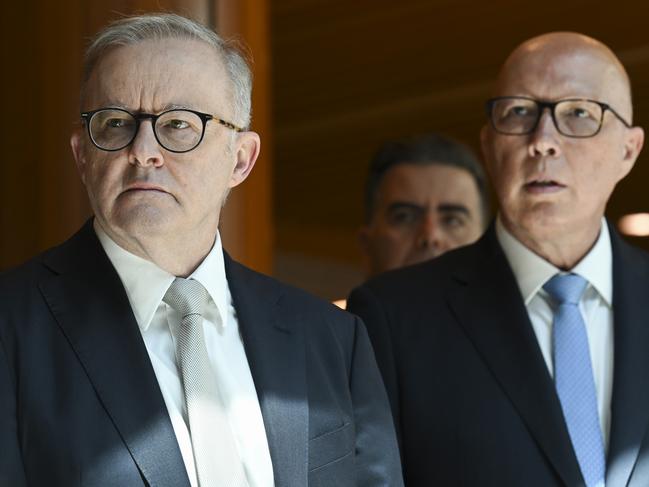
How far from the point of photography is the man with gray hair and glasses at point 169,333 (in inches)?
93.8

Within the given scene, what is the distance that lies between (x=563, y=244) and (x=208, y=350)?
0.99m

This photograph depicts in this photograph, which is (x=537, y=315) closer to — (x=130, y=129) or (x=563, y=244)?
(x=563, y=244)

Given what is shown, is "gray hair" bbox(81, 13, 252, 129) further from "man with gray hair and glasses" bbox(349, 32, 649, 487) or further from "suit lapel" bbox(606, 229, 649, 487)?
"suit lapel" bbox(606, 229, 649, 487)

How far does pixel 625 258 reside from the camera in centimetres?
326

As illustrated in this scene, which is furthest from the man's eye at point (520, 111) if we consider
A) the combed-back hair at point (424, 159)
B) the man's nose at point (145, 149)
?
the combed-back hair at point (424, 159)

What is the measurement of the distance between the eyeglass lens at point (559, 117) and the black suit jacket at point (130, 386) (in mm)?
679

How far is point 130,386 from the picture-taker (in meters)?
2.43

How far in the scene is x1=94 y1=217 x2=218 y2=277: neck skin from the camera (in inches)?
103

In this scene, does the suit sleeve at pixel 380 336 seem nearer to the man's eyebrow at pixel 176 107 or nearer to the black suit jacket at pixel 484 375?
the black suit jacket at pixel 484 375

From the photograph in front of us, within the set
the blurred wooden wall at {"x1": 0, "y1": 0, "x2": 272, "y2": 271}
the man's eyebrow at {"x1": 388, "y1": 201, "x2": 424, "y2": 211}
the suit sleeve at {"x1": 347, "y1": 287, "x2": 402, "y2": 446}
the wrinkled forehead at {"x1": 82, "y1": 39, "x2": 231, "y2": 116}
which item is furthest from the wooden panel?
the wrinkled forehead at {"x1": 82, "y1": 39, "x2": 231, "y2": 116}

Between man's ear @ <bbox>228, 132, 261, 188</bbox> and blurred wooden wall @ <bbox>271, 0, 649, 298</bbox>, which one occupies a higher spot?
blurred wooden wall @ <bbox>271, 0, 649, 298</bbox>

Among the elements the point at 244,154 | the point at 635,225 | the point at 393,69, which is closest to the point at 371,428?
the point at 244,154

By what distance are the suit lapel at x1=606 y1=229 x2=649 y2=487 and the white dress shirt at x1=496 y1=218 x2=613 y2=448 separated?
0.08 feet

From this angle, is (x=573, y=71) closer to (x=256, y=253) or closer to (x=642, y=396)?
(x=642, y=396)
